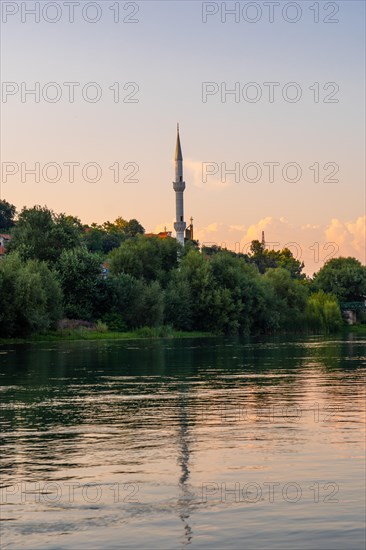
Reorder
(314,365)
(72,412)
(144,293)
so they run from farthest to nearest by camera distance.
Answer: (144,293), (314,365), (72,412)

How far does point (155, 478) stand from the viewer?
18.3 m

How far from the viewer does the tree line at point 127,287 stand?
88.9 meters

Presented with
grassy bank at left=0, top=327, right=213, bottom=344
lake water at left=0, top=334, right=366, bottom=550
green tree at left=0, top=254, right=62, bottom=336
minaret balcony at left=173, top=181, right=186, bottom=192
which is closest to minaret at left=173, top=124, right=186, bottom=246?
minaret balcony at left=173, top=181, right=186, bottom=192

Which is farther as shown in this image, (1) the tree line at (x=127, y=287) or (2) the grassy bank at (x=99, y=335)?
(2) the grassy bank at (x=99, y=335)

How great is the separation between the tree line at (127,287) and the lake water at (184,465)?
48988 millimetres

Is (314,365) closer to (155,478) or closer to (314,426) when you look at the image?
(314,426)

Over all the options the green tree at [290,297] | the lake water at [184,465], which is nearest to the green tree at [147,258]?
the green tree at [290,297]

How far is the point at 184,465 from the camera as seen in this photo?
19656 mm

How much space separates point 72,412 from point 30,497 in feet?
42.6

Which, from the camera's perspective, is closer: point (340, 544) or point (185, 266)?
point (340, 544)

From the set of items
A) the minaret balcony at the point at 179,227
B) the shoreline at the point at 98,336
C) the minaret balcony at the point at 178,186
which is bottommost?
the shoreline at the point at 98,336

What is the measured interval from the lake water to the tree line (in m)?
49.0

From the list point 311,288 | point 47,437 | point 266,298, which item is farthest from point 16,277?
point 311,288

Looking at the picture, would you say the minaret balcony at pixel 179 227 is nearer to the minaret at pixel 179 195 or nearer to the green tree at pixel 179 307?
the minaret at pixel 179 195
